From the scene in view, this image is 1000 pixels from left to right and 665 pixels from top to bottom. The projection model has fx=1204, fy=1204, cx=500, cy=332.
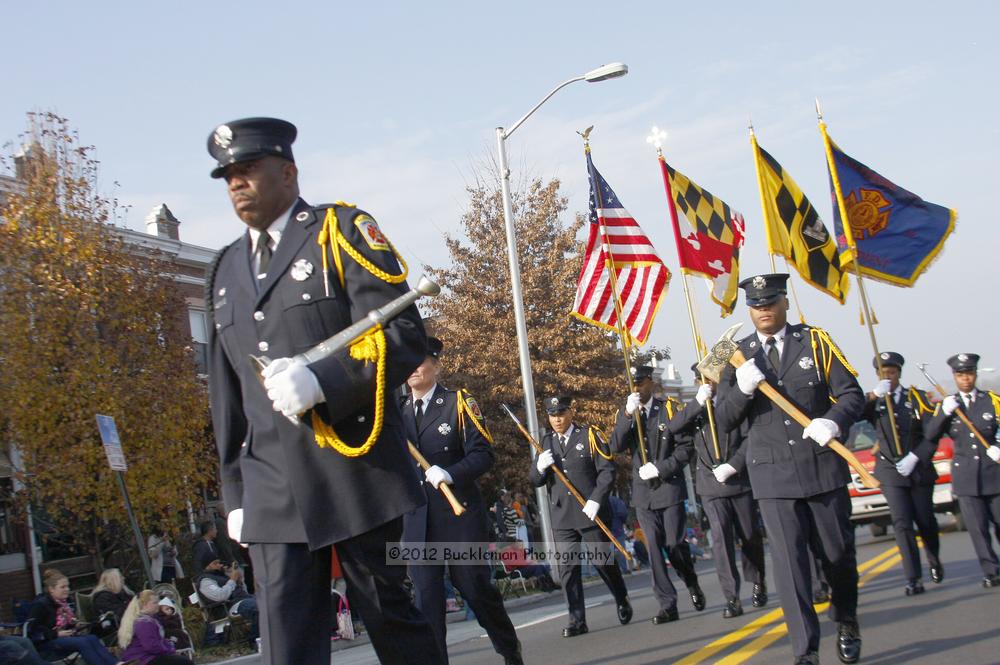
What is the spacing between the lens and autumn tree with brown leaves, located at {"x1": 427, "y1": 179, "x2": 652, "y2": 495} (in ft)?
107

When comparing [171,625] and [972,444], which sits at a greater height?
[972,444]

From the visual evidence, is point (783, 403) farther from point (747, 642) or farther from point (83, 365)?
point (83, 365)

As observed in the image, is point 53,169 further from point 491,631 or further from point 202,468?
point 491,631

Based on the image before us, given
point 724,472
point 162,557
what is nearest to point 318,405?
point 724,472

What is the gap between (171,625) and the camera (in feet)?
39.7

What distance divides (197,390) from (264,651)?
1919 centimetres

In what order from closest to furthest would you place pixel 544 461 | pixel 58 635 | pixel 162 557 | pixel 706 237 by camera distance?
pixel 544 461, pixel 58 635, pixel 706 237, pixel 162 557

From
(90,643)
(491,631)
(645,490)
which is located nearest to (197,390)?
(90,643)

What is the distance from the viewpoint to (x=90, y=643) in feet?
38.1

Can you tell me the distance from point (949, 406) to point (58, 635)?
882 cm

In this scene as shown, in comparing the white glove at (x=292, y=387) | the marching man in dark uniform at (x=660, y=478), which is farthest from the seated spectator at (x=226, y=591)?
the white glove at (x=292, y=387)

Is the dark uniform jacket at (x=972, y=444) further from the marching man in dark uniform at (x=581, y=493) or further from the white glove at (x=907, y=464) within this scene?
the marching man in dark uniform at (x=581, y=493)

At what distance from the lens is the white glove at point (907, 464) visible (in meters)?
10.8

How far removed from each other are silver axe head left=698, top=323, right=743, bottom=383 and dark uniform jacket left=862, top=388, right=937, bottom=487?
403 cm
